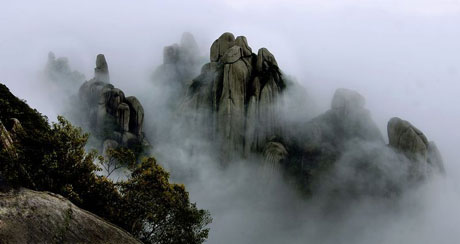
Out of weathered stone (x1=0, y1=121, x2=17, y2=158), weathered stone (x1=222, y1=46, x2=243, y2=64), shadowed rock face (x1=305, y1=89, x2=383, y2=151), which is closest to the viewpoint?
weathered stone (x1=0, y1=121, x2=17, y2=158)

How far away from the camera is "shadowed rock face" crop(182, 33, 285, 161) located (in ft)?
332

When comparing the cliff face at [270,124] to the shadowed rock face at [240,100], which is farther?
the shadowed rock face at [240,100]

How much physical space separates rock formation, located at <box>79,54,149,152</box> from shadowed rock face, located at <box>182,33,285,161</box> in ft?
44.1

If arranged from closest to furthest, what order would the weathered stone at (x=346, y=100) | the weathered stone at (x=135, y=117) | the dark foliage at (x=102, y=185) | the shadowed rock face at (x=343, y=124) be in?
1. the dark foliage at (x=102, y=185)
2. the shadowed rock face at (x=343, y=124)
3. the weathered stone at (x=135, y=117)
4. the weathered stone at (x=346, y=100)

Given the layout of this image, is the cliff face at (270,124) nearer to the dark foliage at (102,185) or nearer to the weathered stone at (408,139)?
the weathered stone at (408,139)

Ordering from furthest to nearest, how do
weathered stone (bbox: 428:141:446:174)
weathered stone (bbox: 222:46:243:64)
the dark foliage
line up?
weathered stone (bbox: 222:46:243:64) < weathered stone (bbox: 428:141:446:174) < the dark foliage

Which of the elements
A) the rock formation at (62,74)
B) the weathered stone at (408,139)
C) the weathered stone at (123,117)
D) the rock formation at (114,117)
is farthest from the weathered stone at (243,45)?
the rock formation at (62,74)

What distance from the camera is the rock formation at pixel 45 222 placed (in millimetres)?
20047

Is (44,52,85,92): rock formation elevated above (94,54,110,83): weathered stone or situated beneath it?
elevated above

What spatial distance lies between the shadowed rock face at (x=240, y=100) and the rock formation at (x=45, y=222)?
76771mm

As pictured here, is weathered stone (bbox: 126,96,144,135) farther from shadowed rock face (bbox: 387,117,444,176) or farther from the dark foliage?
the dark foliage

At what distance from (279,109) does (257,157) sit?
13729mm

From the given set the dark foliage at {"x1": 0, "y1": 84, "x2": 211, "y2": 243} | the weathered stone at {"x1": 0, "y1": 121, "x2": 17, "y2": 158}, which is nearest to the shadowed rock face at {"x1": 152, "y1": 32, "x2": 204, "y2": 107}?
the dark foliage at {"x1": 0, "y1": 84, "x2": 211, "y2": 243}

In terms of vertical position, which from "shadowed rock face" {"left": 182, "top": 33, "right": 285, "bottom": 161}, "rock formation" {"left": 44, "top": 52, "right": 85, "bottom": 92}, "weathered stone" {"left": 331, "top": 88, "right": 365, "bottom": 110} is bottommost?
"shadowed rock face" {"left": 182, "top": 33, "right": 285, "bottom": 161}
